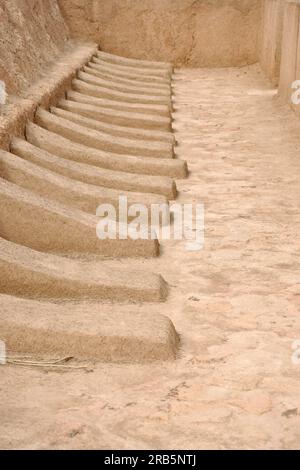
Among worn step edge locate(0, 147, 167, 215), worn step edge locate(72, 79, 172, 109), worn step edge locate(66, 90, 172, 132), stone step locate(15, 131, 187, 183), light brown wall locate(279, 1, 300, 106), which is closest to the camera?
worn step edge locate(0, 147, 167, 215)

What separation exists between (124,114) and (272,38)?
3.07 meters

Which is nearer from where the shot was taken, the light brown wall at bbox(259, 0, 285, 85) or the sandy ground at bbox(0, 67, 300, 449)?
the sandy ground at bbox(0, 67, 300, 449)

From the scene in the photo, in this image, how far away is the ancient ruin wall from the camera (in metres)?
9.66

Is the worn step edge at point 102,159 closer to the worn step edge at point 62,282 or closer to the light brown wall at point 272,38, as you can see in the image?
the worn step edge at point 62,282

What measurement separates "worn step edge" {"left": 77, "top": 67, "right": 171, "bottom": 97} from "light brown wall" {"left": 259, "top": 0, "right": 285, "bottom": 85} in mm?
1331

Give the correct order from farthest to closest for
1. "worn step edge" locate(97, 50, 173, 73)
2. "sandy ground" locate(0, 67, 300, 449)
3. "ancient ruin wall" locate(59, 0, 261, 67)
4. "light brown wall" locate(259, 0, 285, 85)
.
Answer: "ancient ruin wall" locate(59, 0, 261, 67) → "worn step edge" locate(97, 50, 173, 73) → "light brown wall" locate(259, 0, 285, 85) → "sandy ground" locate(0, 67, 300, 449)

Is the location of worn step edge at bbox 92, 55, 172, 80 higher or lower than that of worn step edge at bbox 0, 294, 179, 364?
higher

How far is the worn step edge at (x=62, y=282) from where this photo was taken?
3.20 meters

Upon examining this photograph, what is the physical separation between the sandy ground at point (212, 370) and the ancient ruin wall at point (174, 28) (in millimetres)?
5241

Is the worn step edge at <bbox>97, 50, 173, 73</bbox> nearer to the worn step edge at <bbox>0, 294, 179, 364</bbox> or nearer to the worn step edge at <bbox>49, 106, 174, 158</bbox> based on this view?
the worn step edge at <bbox>49, 106, 174, 158</bbox>

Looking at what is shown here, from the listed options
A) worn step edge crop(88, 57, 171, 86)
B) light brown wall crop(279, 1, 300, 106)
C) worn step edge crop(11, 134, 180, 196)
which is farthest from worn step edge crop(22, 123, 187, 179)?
worn step edge crop(88, 57, 171, 86)

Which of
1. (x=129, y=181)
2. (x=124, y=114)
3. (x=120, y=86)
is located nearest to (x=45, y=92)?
(x=124, y=114)

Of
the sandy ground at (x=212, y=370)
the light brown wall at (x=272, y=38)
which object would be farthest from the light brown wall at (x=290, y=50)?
the sandy ground at (x=212, y=370)
